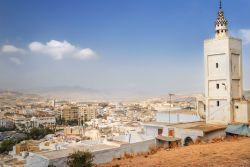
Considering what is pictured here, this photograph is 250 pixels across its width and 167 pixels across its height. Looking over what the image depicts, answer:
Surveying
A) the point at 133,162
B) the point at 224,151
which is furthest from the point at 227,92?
the point at 133,162

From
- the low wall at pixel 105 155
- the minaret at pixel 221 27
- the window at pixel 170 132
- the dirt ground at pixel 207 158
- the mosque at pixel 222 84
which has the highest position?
the minaret at pixel 221 27

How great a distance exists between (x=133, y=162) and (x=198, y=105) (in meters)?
12.6

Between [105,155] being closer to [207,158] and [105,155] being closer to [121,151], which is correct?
[121,151]

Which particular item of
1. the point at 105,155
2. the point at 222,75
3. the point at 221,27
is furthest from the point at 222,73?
the point at 105,155

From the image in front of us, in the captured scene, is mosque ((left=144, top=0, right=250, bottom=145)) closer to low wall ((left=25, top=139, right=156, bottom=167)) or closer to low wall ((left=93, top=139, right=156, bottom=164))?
low wall ((left=93, top=139, right=156, bottom=164))

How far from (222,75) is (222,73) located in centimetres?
14

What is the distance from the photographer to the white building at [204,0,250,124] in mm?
21438

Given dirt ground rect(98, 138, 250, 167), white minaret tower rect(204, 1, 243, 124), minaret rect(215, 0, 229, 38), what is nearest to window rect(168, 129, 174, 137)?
white minaret tower rect(204, 1, 243, 124)

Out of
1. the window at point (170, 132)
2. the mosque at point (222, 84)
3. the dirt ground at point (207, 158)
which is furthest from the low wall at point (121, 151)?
the dirt ground at point (207, 158)

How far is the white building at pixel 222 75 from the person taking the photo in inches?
844

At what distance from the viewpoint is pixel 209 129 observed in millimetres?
19203

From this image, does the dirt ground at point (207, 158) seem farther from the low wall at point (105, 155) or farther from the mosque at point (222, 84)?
the mosque at point (222, 84)

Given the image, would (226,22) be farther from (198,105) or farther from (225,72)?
(198,105)

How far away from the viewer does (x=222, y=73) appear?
71.5ft
